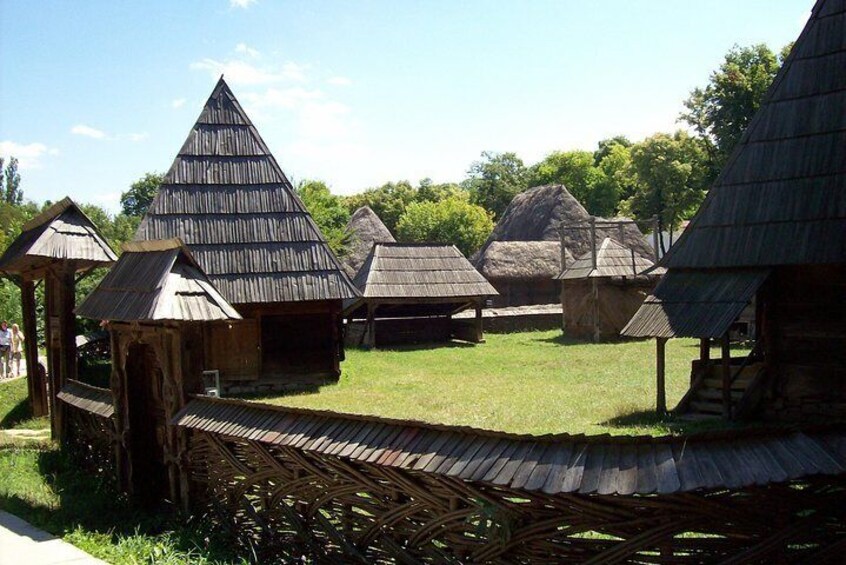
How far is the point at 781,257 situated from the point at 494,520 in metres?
7.43

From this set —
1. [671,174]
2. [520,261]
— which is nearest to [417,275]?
[520,261]

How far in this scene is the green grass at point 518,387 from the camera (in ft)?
35.5

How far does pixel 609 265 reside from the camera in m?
23.9

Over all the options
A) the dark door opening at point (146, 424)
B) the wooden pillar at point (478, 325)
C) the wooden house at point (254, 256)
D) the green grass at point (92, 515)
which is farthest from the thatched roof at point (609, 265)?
the dark door opening at point (146, 424)

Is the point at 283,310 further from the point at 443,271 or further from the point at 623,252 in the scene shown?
the point at 623,252

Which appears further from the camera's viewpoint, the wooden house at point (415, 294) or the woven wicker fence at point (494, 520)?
the wooden house at point (415, 294)

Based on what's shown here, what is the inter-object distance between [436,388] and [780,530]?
10797mm

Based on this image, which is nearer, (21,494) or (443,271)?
(21,494)

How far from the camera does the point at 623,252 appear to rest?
81.0 ft

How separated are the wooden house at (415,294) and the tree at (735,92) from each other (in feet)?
54.4

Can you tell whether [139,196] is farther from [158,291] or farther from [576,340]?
[158,291]

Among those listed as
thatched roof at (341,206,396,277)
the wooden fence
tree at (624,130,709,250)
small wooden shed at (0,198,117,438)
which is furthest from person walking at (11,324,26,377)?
tree at (624,130,709,250)

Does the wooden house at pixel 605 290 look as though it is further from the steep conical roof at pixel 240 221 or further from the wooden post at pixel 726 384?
the wooden post at pixel 726 384

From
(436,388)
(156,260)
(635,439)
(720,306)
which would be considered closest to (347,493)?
(635,439)
